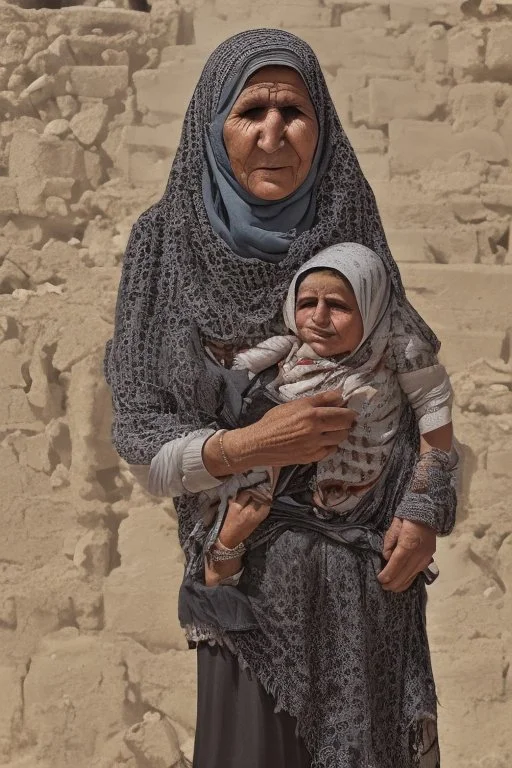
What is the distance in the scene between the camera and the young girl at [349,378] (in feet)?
7.06

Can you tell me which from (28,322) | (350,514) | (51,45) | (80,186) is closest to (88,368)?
(28,322)

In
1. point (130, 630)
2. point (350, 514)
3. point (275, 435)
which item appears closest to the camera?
point (275, 435)

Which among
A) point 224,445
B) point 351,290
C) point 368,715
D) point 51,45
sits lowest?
point 368,715

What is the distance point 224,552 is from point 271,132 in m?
0.66

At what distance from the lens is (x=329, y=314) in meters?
2.15

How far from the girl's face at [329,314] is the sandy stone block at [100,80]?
5.92 ft

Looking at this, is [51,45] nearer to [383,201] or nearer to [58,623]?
[383,201]

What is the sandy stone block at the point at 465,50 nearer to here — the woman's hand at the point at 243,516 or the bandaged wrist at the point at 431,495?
the bandaged wrist at the point at 431,495

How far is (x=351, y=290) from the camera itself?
2.15 m

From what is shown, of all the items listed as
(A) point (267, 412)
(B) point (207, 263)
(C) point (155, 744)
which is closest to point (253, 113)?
(B) point (207, 263)

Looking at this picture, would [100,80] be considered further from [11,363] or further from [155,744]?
[155,744]

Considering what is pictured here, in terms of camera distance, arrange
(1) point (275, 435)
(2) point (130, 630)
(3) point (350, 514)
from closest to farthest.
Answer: (1) point (275, 435), (3) point (350, 514), (2) point (130, 630)

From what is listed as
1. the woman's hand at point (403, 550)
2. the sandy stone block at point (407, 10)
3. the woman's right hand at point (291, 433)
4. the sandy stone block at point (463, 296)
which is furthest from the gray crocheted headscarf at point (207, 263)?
the sandy stone block at point (407, 10)

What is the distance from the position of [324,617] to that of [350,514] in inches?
6.8
